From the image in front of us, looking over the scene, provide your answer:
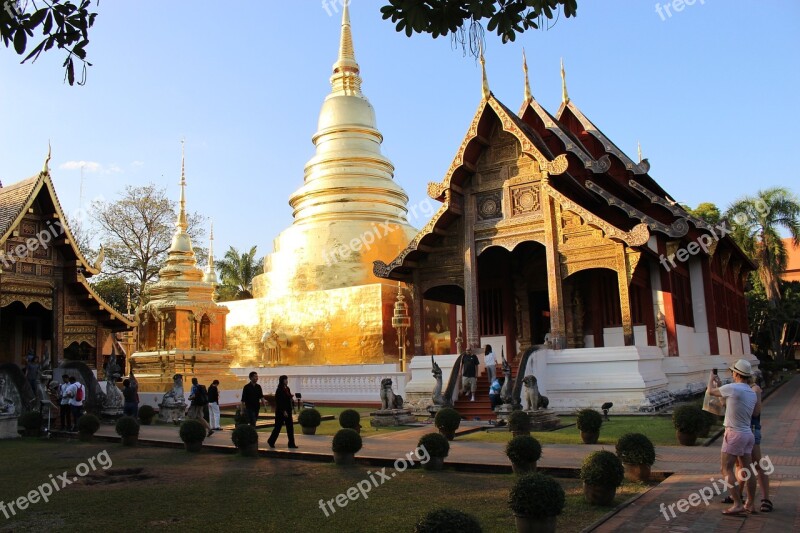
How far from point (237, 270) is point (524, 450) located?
143 feet

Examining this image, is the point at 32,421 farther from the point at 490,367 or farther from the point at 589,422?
the point at 589,422

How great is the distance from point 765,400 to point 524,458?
1533 centimetres

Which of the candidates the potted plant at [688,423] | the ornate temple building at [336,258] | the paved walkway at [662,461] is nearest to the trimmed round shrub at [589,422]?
the paved walkway at [662,461]

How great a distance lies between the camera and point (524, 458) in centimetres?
836

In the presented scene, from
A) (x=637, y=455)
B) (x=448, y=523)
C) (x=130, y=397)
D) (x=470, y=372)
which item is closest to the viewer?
(x=448, y=523)

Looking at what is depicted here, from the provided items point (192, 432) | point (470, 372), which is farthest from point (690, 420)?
point (192, 432)

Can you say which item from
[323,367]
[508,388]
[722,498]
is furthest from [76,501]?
[323,367]

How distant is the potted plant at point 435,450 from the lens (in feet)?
29.7

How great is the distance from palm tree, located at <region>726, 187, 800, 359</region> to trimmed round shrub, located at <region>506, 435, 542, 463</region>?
3386 cm

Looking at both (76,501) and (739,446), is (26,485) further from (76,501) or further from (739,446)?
(739,446)

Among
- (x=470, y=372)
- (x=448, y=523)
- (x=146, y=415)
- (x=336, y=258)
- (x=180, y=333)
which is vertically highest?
(x=336, y=258)

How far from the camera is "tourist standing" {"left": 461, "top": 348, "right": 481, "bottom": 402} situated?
54.0ft

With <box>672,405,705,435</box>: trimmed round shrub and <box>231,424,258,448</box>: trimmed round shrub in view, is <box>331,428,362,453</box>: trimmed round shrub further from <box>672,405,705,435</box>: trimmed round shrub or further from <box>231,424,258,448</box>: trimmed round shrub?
<box>672,405,705,435</box>: trimmed round shrub

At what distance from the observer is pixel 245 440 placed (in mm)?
10789
